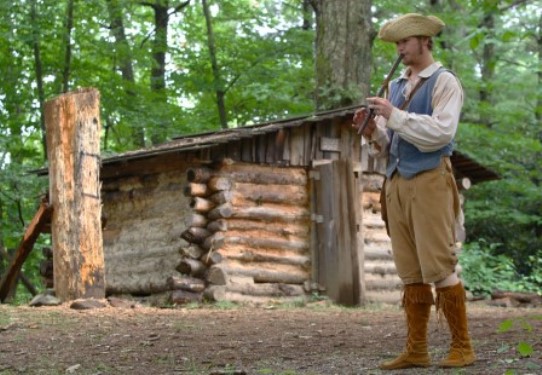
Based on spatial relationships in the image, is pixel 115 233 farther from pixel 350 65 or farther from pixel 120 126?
pixel 120 126

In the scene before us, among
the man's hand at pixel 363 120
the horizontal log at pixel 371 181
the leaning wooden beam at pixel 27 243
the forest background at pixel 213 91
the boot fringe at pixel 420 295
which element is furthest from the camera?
the forest background at pixel 213 91

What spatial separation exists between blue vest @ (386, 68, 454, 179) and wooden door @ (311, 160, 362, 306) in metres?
8.06

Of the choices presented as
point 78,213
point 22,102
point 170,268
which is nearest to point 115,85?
point 22,102

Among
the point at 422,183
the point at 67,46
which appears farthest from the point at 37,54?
the point at 422,183

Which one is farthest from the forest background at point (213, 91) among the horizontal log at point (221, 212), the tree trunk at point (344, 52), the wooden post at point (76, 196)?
the wooden post at point (76, 196)

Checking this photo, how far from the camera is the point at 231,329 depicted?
30.6 feet

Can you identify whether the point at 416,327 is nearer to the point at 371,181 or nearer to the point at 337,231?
the point at 337,231

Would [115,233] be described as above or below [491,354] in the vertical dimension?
above

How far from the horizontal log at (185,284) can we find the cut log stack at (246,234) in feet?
0.04

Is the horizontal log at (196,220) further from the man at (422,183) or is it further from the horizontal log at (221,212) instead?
the man at (422,183)

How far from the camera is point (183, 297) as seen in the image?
12.9 metres

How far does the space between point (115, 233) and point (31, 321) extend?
18.1 ft

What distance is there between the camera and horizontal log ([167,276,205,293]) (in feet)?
42.7

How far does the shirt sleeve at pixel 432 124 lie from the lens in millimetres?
5625
